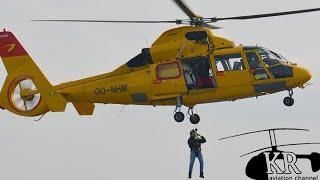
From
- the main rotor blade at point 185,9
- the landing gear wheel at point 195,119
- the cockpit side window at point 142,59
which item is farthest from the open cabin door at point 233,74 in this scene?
the cockpit side window at point 142,59

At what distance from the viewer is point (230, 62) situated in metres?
34.2

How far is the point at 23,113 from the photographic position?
3638 cm

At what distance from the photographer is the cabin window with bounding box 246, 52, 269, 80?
33969 millimetres

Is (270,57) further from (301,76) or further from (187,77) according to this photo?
(187,77)

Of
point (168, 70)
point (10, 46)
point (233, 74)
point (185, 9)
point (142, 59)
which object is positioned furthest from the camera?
point (10, 46)

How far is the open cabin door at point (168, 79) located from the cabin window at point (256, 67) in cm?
248

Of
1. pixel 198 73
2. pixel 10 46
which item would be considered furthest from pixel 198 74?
pixel 10 46

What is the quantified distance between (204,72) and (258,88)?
2.00 meters

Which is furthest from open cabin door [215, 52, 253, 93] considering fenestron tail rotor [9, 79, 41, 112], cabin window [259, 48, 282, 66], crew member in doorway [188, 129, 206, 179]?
fenestron tail rotor [9, 79, 41, 112]

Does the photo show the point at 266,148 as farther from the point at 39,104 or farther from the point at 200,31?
the point at 39,104

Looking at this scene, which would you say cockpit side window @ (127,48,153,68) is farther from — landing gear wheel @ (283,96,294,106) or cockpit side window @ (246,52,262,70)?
landing gear wheel @ (283,96,294,106)

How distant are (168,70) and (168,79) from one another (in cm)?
32

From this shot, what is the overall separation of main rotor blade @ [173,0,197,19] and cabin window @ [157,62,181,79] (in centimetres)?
181

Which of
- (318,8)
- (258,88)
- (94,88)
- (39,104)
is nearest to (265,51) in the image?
(258,88)
